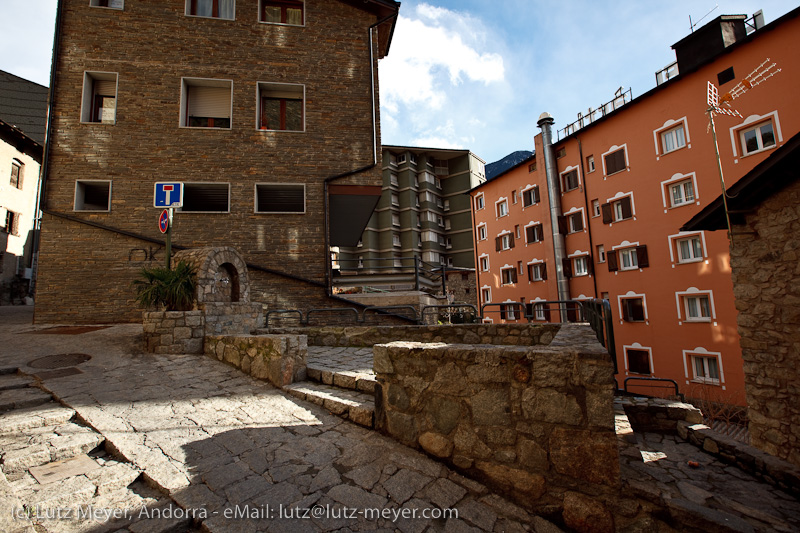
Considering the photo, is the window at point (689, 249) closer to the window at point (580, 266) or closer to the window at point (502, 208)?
the window at point (580, 266)

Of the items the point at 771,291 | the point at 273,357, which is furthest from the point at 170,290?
the point at 771,291

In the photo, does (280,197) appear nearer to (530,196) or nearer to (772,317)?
(772,317)

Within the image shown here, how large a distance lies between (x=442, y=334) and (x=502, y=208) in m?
26.5

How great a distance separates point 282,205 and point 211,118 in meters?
3.80

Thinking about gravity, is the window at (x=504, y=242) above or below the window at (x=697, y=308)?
above

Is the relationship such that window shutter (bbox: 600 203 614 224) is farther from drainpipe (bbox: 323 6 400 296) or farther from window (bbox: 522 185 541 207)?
drainpipe (bbox: 323 6 400 296)

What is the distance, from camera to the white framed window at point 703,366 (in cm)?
1719

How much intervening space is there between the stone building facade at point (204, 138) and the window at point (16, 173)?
48.7 ft

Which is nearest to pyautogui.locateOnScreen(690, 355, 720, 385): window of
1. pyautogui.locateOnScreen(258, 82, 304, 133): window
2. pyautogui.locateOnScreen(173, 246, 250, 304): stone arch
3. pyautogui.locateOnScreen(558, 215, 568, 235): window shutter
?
pyautogui.locateOnScreen(558, 215, 568, 235): window shutter

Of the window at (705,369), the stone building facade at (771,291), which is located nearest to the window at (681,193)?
the window at (705,369)

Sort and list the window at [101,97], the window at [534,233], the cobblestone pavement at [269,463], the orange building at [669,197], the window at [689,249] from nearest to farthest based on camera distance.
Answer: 1. the cobblestone pavement at [269,463]
2. the window at [101,97]
3. the orange building at [669,197]
4. the window at [689,249]
5. the window at [534,233]

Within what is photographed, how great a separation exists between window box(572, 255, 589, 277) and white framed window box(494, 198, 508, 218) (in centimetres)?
810

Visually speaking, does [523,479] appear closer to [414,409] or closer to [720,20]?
[414,409]

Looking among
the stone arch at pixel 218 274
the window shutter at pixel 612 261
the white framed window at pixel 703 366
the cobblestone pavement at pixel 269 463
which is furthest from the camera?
the window shutter at pixel 612 261
